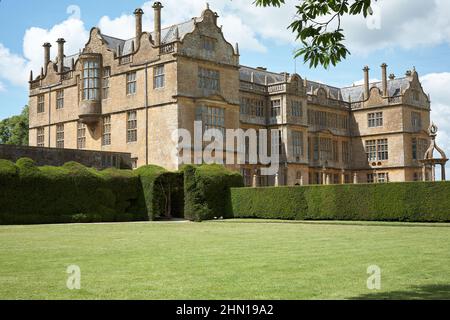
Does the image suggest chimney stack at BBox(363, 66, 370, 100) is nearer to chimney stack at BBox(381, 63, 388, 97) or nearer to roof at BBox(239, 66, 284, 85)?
chimney stack at BBox(381, 63, 388, 97)

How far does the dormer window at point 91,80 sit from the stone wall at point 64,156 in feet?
21.2

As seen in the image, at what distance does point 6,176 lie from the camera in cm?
2536

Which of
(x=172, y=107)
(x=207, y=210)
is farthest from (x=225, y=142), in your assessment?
(x=207, y=210)

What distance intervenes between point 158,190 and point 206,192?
102 inches

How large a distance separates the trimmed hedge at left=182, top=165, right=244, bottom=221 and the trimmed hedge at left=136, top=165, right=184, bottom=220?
43.0 inches

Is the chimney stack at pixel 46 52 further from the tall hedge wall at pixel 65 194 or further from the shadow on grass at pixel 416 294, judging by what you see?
the shadow on grass at pixel 416 294

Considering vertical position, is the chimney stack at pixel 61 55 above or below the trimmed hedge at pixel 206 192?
above

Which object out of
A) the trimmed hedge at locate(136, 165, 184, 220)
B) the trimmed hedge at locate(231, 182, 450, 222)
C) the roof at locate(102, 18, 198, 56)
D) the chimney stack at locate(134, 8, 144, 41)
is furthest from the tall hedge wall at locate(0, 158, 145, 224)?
the chimney stack at locate(134, 8, 144, 41)

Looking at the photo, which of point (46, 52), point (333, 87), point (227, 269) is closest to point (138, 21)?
point (46, 52)

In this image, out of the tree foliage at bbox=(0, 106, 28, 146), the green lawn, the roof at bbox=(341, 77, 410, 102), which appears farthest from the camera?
the tree foliage at bbox=(0, 106, 28, 146)

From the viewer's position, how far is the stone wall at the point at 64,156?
29500 mm

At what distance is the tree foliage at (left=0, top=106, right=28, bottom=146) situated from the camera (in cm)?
5791

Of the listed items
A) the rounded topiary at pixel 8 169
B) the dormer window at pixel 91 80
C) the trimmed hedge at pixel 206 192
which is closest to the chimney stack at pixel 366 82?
the dormer window at pixel 91 80
